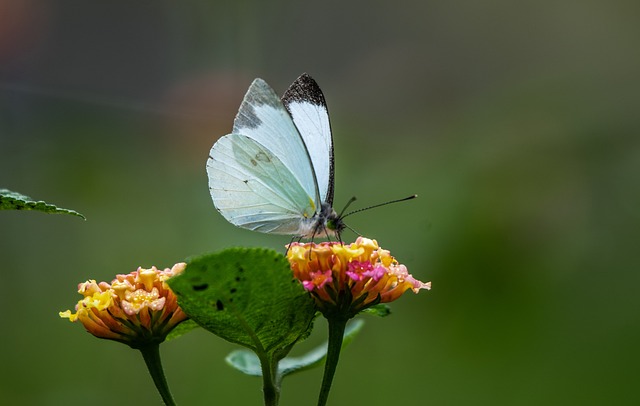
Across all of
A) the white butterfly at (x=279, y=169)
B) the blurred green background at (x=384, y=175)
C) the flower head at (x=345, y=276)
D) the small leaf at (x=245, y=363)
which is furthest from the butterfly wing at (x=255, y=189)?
the blurred green background at (x=384, y=175)

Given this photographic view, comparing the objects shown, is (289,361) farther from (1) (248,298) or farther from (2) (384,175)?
(2) (384,175)

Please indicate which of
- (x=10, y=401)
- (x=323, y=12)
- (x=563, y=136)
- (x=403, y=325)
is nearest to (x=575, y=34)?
(x=563, y=136)

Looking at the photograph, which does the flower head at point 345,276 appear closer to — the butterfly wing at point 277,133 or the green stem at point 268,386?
the green stem at point 268,386

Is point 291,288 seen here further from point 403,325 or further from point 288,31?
point 288,31

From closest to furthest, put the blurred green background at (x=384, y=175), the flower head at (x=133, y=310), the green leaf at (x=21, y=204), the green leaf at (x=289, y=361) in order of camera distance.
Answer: the green leaf at (x=21, y=204), the flower head at (x=133, y=310), the green leaf at (x=289, y=361), the blurred green background at (x=384, y=175)

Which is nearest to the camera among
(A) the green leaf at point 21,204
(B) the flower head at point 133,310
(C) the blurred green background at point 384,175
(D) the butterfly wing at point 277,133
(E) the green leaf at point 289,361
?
(A) the green leaf at point 21,204

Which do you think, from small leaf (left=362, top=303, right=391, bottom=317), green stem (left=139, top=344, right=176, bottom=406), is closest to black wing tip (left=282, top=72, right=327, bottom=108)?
small leaf (left=362, top=303, right=391, bottom=317)

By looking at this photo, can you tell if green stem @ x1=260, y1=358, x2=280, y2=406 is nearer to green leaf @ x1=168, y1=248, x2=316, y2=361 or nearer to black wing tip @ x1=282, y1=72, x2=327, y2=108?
green leaf @ x1=168, y1=248, x2=316, y2=361

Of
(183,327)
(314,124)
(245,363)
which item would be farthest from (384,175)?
(183,327)
